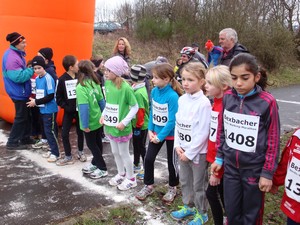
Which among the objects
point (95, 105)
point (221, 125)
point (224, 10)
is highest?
point (224, 10)

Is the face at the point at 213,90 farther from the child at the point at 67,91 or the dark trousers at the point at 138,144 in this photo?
the child at the point at 67,91

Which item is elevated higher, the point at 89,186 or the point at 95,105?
the point at 95,105

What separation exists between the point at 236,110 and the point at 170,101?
42.7 inches

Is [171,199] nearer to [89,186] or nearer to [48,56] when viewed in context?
[89,186]

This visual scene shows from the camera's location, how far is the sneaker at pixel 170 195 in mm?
3725

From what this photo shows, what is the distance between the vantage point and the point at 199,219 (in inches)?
127

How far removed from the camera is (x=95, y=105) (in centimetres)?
439

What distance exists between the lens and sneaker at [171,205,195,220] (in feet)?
11.1

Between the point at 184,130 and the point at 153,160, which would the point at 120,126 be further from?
the point at 184,130

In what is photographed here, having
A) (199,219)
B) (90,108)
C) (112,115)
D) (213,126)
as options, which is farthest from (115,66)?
(199,219)

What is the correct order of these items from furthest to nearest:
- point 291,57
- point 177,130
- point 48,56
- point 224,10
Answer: point 291,57, point 224,10, point 48,56, point 177,130

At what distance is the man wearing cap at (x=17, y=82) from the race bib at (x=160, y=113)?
277cm

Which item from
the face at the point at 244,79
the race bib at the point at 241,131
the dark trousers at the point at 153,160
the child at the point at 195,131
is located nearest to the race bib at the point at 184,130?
the child at the point at 195,131

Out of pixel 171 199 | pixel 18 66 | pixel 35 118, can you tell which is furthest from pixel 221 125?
pixel 35 118
